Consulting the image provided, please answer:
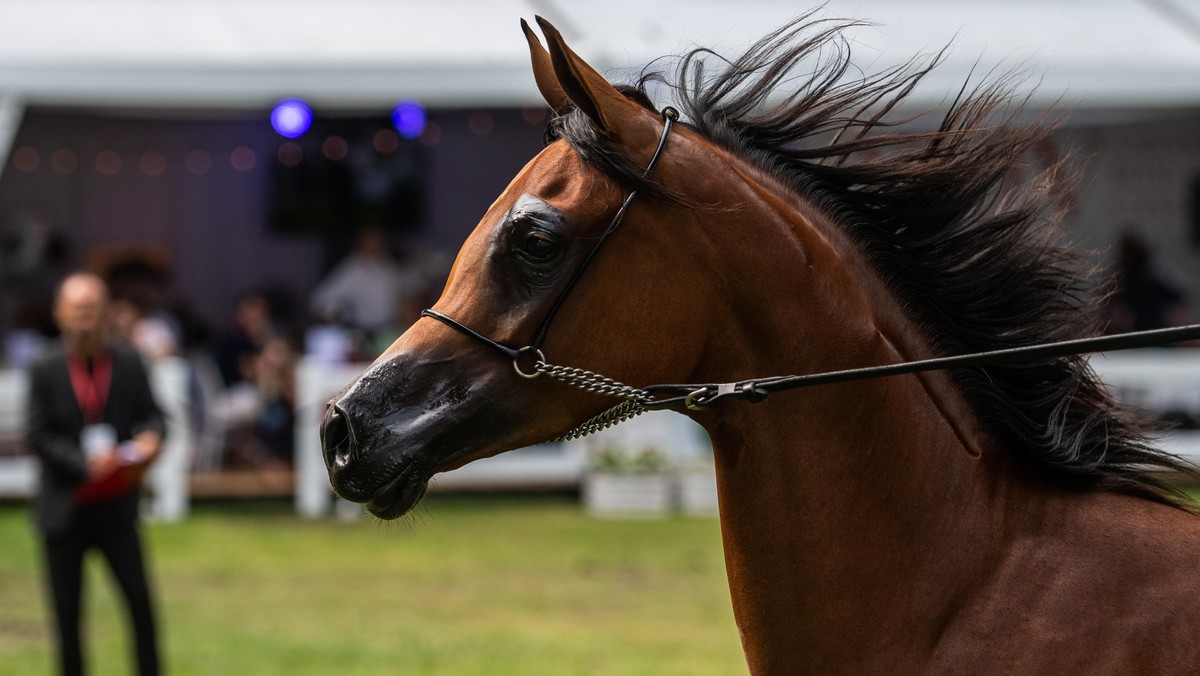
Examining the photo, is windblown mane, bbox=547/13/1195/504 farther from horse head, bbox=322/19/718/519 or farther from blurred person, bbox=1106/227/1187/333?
blurred person, bbox=1106/227/1187/333

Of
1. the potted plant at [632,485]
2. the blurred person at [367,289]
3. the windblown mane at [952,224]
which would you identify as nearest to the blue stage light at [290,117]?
the blurred person at [367,289]

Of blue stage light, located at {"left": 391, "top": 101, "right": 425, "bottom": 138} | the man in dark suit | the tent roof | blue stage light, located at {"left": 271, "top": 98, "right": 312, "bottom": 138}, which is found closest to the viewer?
the man in dark suit

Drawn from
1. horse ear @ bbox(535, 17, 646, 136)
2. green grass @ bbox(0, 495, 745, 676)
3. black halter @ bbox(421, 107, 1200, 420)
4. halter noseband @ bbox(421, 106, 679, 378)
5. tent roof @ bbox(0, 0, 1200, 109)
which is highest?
tent roof @ bbox(0, 0, 1200, 109)

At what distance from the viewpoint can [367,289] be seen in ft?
46.8

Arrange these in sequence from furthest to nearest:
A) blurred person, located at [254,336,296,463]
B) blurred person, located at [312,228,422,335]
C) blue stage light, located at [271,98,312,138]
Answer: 1. blurred person, located at [312,228,422,335]
2. blue stage light, located at [271,98,312,138]
3. blurred person, located at [254,336,296,463]

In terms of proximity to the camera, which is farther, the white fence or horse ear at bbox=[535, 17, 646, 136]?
the white fence

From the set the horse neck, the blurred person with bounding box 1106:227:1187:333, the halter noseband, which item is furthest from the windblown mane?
the blurred person with bounding box 1106:227:1187:333

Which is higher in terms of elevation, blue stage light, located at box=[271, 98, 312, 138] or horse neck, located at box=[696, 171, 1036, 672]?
blue stage light, located at box=[271, 98, 312, 138]

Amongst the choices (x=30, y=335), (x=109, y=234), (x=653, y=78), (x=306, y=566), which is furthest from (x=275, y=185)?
(x=653, y=78)

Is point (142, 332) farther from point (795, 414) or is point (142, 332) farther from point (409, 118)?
point (795, 414)

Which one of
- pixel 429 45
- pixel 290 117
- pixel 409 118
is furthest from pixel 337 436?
pixel 409 118

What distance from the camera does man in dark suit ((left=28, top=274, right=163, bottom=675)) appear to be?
592cm

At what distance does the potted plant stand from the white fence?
0.95 ft

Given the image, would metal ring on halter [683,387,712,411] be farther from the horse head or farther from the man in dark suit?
the man in dark suit
